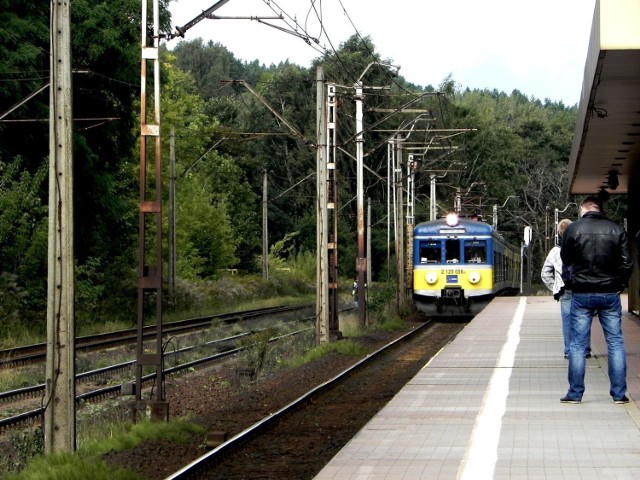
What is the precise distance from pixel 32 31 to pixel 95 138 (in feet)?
15.3

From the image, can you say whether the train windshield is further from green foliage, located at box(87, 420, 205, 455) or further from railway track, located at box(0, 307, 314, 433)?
green foliage, located at box(87, 420, 205, 455)

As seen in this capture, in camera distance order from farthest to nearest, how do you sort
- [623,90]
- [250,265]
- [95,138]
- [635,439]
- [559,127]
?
1. [559,127]
2. [250,265]
3. [95,138]
4. [623,90]
5. [635,439]

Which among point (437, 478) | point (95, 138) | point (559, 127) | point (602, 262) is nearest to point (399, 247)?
point (95, 138)

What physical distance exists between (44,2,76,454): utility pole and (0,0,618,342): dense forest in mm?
12294

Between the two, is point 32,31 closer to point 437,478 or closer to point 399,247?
point 399,247

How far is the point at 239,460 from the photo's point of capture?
11.4m

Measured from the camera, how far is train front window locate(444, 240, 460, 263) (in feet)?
125

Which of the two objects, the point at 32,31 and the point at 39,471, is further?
the point at 32,31

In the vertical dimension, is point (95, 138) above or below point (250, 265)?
above

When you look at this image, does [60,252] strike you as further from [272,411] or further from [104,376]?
[104,376]

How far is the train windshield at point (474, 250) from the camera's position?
38.0 m

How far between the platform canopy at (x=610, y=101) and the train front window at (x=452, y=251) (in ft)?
29.5

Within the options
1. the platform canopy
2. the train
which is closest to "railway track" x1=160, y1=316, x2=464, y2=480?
the platform canopy

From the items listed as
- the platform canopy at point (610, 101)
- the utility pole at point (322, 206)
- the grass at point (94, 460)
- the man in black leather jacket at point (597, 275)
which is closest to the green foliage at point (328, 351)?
the utility pole at point (322, 206)
